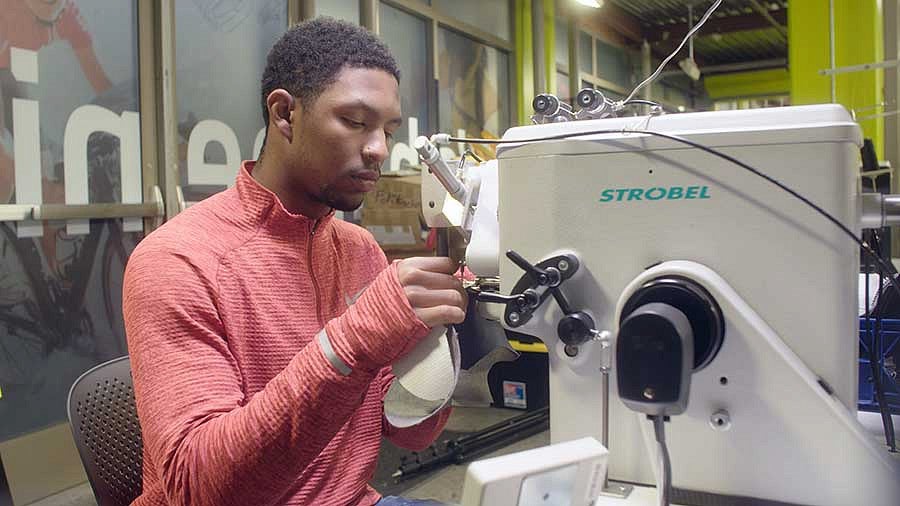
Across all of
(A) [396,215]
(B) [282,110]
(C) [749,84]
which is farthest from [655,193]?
(C) [749,84]

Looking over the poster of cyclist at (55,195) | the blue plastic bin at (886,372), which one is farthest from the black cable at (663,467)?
the poster of cyclist at (55,195)

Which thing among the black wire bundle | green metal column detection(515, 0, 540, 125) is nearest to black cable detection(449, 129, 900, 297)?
the black wire bundle

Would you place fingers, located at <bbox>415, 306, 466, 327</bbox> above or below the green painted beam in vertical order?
below

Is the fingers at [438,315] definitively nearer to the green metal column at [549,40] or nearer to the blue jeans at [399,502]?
the blue jeans at [399,502]

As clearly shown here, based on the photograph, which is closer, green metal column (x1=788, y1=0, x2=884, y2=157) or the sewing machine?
the sewing machine

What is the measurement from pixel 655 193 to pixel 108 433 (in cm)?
91

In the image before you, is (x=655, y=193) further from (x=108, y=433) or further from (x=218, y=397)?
(x=108, y=433)

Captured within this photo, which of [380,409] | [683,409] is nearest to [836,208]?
[683,409]

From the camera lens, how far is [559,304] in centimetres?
73

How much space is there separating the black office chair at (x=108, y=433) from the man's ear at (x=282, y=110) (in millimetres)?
494

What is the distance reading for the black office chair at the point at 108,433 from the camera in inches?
42.0

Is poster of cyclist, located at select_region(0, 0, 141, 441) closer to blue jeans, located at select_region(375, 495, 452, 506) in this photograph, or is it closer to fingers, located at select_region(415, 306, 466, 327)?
blue jeans, located at select_region(375, 495, 452, 506)

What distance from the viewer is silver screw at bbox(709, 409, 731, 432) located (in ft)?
2.23

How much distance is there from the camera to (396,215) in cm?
345
